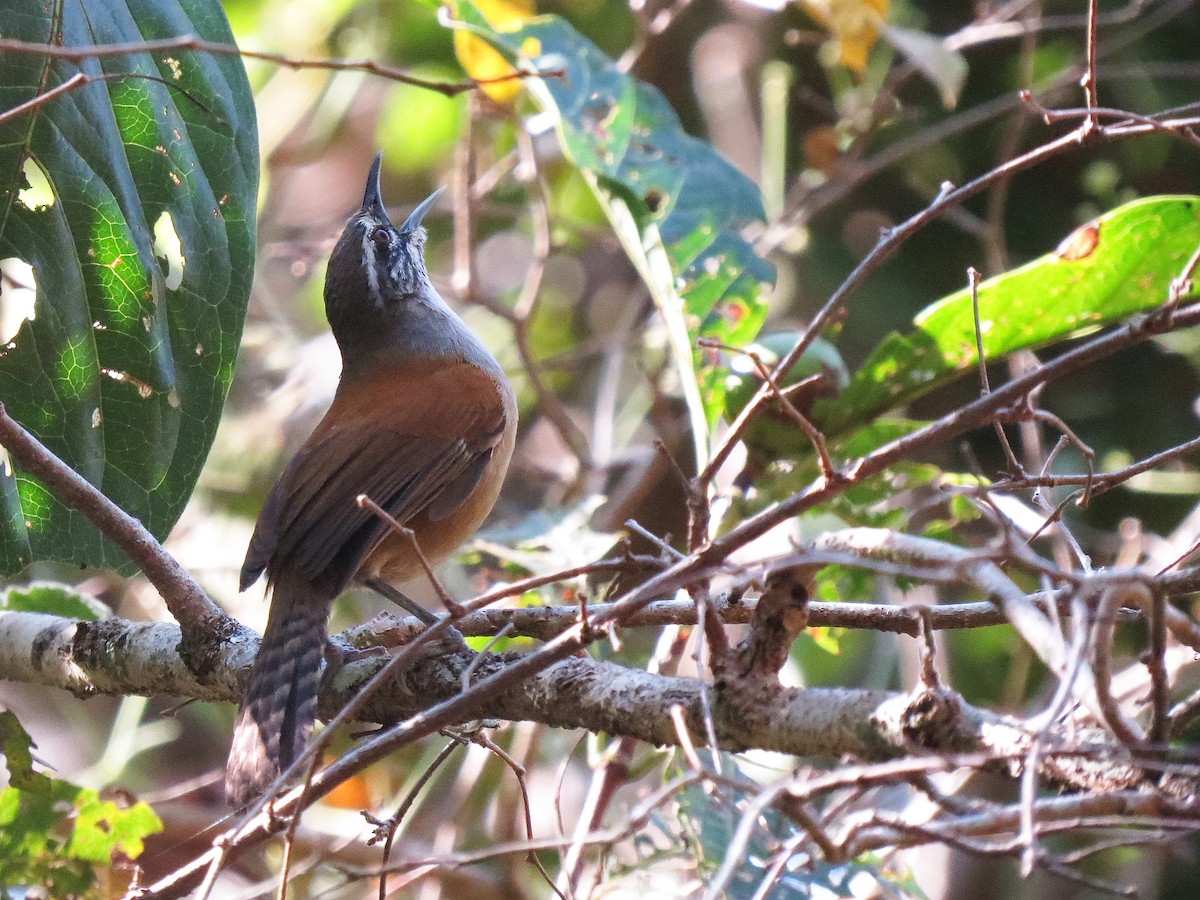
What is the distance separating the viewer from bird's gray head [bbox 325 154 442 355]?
4.67m

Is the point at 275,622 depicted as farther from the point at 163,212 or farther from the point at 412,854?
the point at 412,854

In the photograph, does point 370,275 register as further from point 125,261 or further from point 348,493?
point 125,261

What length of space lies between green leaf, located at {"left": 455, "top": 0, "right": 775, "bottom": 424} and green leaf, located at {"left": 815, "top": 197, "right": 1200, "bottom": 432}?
46 centimetres

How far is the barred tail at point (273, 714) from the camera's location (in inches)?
110

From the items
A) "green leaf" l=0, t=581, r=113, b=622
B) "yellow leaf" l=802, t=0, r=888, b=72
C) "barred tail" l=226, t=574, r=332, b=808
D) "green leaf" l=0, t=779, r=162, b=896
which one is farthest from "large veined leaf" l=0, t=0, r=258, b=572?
"yellow leaf" l=802, t=0, r=888, b=72

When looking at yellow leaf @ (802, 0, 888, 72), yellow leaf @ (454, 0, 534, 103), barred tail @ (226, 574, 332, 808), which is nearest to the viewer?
barred tail @ (226, 574, 332, 808)

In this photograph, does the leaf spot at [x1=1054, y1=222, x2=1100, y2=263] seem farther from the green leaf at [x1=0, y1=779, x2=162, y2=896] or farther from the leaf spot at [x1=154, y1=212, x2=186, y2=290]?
the green leaf at [x1=0, y1=779, x2=162, y2=896]

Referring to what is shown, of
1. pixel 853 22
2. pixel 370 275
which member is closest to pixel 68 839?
pixel 370 275

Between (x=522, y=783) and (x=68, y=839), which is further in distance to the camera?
(x=68, y=839)

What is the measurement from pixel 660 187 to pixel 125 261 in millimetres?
1763

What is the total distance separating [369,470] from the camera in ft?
12.2

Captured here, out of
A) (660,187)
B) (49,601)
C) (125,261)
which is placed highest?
(660,187)

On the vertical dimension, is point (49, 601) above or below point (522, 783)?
above

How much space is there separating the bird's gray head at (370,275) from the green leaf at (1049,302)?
184 cm
